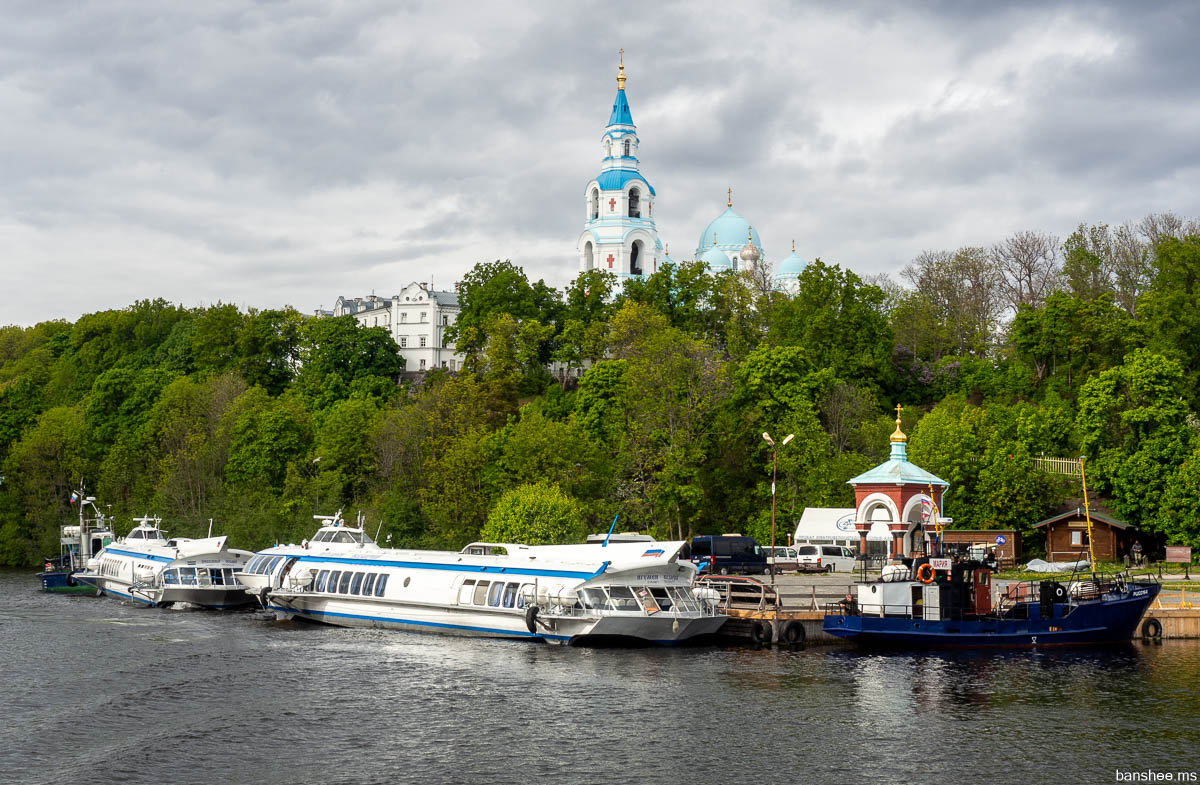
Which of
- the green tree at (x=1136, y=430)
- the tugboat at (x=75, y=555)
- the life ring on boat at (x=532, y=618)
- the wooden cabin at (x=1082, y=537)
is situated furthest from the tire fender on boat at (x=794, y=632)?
the tugboat at (x=75, y=555)

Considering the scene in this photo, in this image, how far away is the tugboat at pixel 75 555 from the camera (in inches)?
3258

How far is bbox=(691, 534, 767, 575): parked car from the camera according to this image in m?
68.2

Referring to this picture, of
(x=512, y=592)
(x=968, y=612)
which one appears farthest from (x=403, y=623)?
(x=968, y=612)

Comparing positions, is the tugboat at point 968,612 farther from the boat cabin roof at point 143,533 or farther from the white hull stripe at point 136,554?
the boat cabin roof at point 143,533

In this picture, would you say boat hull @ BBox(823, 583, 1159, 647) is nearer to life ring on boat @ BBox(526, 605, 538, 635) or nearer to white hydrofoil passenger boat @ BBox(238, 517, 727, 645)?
white hydrofoil passenger boat @ BBox(238, 517, 727, 645)

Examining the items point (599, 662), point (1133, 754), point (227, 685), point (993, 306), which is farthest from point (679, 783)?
point (993, 306)

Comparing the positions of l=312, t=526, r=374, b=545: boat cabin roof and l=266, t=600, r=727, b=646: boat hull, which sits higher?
l=312, t=526, r=374, b=545: boat cabin roof

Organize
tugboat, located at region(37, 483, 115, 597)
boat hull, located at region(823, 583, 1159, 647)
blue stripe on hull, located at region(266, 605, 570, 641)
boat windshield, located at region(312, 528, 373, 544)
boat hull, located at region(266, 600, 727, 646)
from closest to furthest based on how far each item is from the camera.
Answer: boat hull, located at region(823, 583, 1159, 647) → boat hull, located at region(266, 600, 727, 646) → blue stripe on hull, located at region(266, 605, 570, 641) → boat windshield, located at region(312, 528, 373, 544) → tugboat, located at region(37, 483, 115, 597)

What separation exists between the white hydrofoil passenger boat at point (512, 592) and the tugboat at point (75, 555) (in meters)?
Answer: 26.8

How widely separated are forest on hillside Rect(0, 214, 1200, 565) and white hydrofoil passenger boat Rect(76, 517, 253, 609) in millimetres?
14121

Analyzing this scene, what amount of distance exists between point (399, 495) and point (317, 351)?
Result: 139ft

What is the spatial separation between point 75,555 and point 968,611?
241 ft

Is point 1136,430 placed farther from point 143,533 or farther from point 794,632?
point 143,533

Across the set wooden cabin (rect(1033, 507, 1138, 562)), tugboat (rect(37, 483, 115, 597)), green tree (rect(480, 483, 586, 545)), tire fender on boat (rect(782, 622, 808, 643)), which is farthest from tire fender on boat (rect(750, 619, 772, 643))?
tugboat (rect(37, 483, 115, 597))
